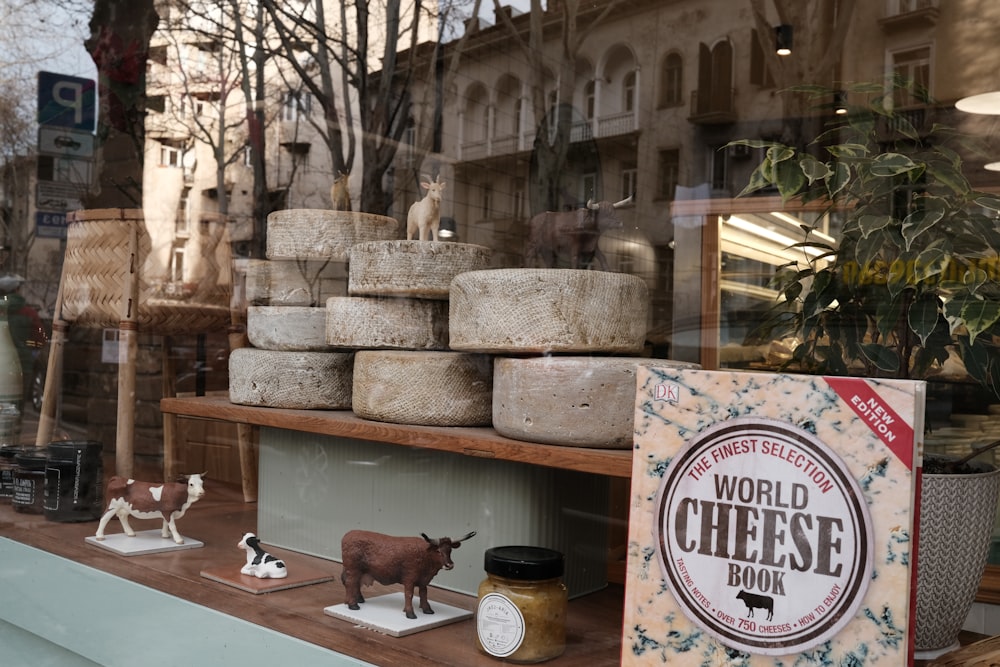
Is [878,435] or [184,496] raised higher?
[878,435]

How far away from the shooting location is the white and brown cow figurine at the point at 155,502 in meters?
1.83

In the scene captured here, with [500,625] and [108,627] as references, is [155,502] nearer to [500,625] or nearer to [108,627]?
[108,627]

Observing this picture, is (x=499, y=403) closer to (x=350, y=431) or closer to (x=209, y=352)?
(x=350, y=431)

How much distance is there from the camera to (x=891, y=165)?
3.53ft

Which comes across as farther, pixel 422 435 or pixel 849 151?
pixel 422 435

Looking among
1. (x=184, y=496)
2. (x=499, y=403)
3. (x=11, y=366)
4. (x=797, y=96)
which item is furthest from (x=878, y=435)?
(x=11, y=366)

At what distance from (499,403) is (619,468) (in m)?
0.23

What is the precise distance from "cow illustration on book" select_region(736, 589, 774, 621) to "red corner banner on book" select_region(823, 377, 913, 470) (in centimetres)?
17

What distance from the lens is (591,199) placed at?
1.64 m

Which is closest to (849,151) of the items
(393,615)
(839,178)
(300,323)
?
(839,178)

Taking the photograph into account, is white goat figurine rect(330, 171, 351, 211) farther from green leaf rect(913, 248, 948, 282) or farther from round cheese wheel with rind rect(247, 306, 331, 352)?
green leaf rect(913, 248, 948, 282)

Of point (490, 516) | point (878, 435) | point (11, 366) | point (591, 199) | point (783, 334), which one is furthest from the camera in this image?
point (11, 366)

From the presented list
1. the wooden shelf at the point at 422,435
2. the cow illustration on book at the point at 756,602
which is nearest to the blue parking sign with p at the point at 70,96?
the wooden shelf at the point at 422,435

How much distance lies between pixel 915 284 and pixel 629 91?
785 mm
